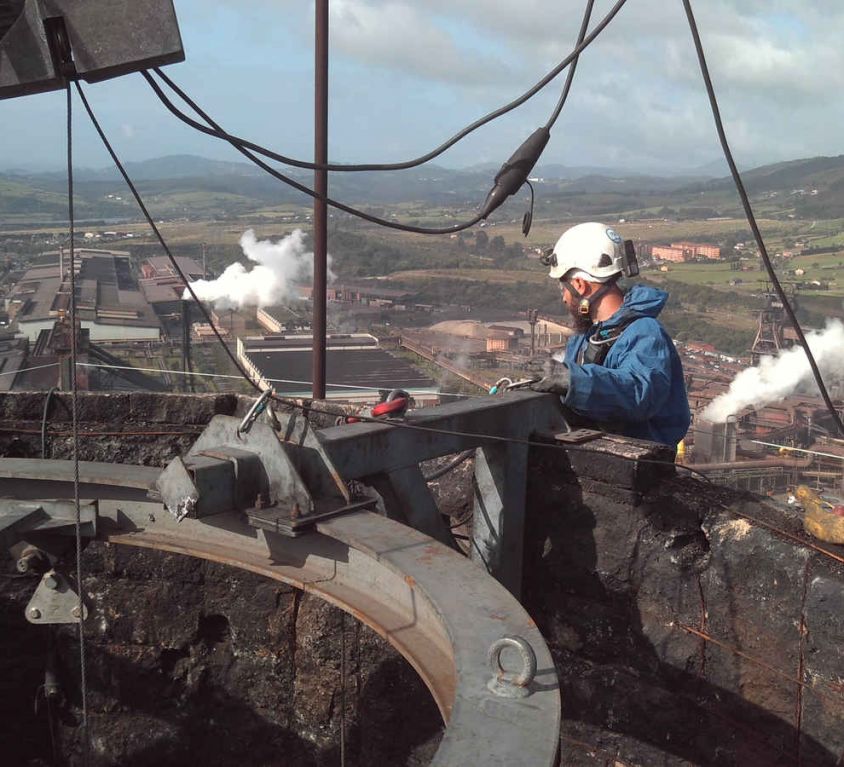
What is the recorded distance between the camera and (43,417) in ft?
16.0

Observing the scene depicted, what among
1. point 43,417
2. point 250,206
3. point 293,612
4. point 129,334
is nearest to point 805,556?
A: point 293,612

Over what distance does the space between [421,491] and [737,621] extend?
1.24 m

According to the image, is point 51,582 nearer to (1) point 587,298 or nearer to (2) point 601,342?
(2) point 601,342

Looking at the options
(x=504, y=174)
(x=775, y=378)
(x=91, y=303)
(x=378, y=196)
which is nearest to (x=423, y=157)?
(x=504, y=174)

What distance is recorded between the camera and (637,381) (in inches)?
151

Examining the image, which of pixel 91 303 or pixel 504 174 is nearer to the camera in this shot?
pixel 504 174

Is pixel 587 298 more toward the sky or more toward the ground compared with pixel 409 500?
more toward the sky

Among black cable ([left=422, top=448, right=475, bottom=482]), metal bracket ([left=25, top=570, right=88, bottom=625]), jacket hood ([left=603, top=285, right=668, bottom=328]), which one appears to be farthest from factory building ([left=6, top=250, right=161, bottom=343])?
jacket hood ([left=603, top=285, right=668, bottom=328])

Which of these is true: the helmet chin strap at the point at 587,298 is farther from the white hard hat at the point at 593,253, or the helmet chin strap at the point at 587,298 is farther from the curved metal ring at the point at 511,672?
the curved metal ring at the point at 511,672

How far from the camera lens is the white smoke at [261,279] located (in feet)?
83.5

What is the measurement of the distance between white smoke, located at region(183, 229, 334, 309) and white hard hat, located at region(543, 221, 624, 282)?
1835cm

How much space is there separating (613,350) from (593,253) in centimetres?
50

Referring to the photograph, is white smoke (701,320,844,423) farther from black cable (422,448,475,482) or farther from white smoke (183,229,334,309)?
black cable (422,448,475,482)

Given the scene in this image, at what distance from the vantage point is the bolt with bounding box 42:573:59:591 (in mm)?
3869
